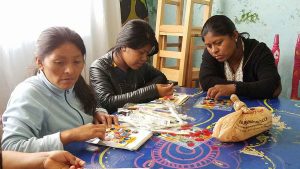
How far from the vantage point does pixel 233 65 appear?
1838 millimetres

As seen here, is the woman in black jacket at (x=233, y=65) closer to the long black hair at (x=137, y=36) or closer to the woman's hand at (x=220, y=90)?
the woman's hand at (x=220, y=90)

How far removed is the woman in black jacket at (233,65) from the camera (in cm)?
155

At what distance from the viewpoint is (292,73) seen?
2.52m

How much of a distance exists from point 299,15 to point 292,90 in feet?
2.07

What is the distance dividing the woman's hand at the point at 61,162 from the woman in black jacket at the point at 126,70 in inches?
26.4

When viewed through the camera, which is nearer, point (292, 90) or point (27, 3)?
point (27, 3)

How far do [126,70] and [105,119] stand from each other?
64cm

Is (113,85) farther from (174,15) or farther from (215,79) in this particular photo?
(174,15)

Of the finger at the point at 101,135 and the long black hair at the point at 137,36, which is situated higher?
the long black hair at the point at 137,36

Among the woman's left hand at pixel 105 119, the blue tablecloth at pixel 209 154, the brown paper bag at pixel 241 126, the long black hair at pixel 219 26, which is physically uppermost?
the long black hair at pixel 219 26

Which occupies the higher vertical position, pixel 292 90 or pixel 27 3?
pixel 27 3

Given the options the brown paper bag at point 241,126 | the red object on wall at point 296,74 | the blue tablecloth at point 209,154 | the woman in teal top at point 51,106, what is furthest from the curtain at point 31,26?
the red object on wall at point 296,74

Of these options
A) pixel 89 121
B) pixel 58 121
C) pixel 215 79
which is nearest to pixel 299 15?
pixel 215 79

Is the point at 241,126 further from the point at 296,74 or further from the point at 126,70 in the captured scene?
the point at 296,74
